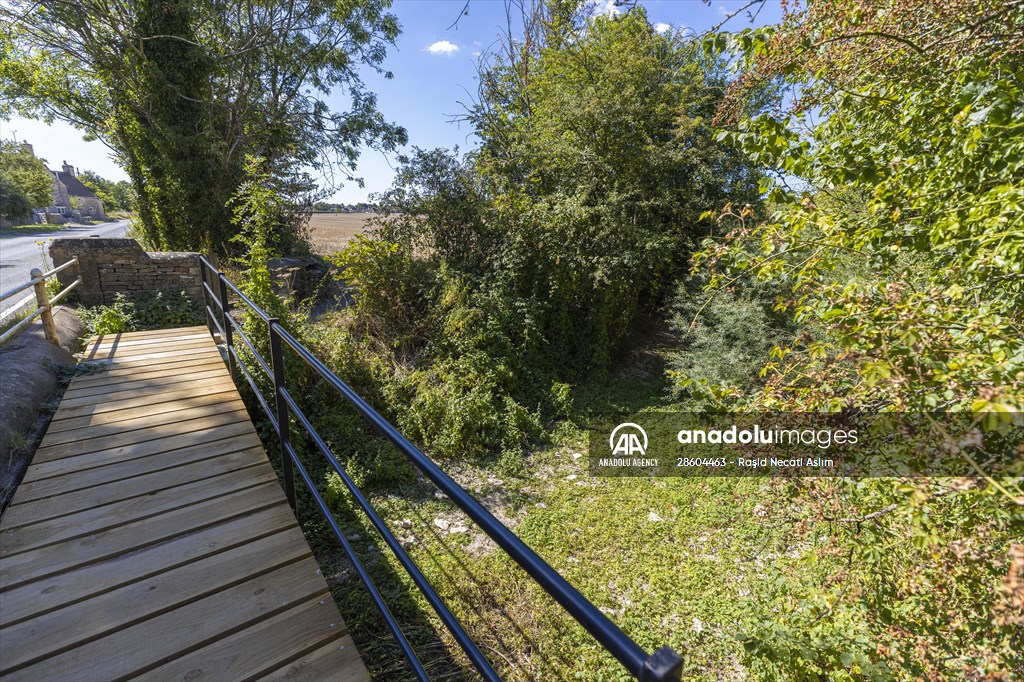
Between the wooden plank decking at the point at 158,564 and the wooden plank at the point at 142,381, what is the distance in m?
0.42

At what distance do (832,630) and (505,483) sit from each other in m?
2.90

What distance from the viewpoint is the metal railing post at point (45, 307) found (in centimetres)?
351

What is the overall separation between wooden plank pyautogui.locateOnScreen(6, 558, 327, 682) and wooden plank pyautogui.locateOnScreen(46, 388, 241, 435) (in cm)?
181

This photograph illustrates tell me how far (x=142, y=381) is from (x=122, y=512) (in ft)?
5.85

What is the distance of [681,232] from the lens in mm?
8438

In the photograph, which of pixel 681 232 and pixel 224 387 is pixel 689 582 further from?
pixel 681 232

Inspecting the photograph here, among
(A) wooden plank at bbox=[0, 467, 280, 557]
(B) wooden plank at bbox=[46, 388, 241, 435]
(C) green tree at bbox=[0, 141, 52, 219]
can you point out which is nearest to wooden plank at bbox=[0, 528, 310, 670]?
(A) wooden plank at bbox=[0, 467, 280, 557]

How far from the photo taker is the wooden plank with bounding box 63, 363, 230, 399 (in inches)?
121

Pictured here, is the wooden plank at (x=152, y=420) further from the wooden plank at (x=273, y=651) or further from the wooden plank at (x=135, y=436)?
the wooden plank at (x=273, y=651)

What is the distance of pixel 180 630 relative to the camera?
1440 millimetres

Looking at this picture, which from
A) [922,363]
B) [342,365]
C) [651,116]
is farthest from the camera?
[651,116]

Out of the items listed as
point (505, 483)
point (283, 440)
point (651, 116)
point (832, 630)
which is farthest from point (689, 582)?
point (651, 116)

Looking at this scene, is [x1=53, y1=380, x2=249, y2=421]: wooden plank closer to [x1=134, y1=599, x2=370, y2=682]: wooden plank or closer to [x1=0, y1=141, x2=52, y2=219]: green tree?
[x1=134, y1=599, x2=370, y2=682]: wooden plank

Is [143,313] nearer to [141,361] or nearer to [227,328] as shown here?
[141,361]
